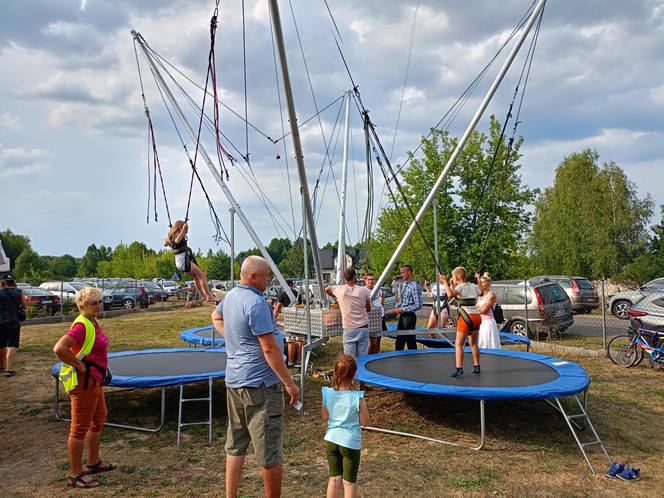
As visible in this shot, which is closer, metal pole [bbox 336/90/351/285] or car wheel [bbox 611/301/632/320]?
metal pole [bbox 336/90/351/285]

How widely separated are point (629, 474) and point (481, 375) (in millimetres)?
1594

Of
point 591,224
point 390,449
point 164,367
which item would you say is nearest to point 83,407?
point 164,367

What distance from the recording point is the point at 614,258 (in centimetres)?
2842

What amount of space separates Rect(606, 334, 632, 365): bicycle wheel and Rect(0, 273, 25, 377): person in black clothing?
26.9 feet

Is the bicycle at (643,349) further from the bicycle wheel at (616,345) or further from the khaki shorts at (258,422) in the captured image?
the khaki shorts at (258,422)

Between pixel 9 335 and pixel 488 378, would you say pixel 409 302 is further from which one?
pixel 9 335

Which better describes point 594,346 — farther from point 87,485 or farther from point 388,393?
point 87,485

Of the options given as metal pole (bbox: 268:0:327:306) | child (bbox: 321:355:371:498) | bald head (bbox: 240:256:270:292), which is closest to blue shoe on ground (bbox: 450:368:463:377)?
metal pole (bbox: 268:0:327:306)

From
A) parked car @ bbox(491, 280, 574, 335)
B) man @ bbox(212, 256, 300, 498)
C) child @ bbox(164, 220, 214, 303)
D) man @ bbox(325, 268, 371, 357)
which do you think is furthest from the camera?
parked car @ bbox(491, 280, 574, 335)

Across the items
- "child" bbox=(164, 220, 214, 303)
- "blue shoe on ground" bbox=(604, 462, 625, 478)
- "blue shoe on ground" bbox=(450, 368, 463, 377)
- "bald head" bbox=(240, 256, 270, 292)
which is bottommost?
"blue shoe on ground" bbox=(604, 462, 625, 478)

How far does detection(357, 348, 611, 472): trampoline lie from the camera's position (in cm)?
421

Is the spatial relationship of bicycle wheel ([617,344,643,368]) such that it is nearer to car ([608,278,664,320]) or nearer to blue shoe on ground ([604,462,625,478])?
blue shoe on ground ([604,462,625,478])

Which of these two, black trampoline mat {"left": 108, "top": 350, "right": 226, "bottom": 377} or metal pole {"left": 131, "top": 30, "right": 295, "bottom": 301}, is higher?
metal pole {"left": 131, "top": 30, "right": 295, "bottom": 301}

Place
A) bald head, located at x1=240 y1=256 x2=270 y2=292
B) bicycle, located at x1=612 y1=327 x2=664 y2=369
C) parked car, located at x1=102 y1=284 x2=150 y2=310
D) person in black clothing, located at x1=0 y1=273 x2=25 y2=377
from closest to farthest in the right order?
1. bald head, located at x1=240 y1=256 x2=270 y2=292
2. person in black clothing, located at x1=0 y1=273 x2=25 y2=377
3. bicycle, located at x1=612 y1=327 x2=664 y2=369
4. parked car, located at x1=102 y1=284 x2=150 y2=310
